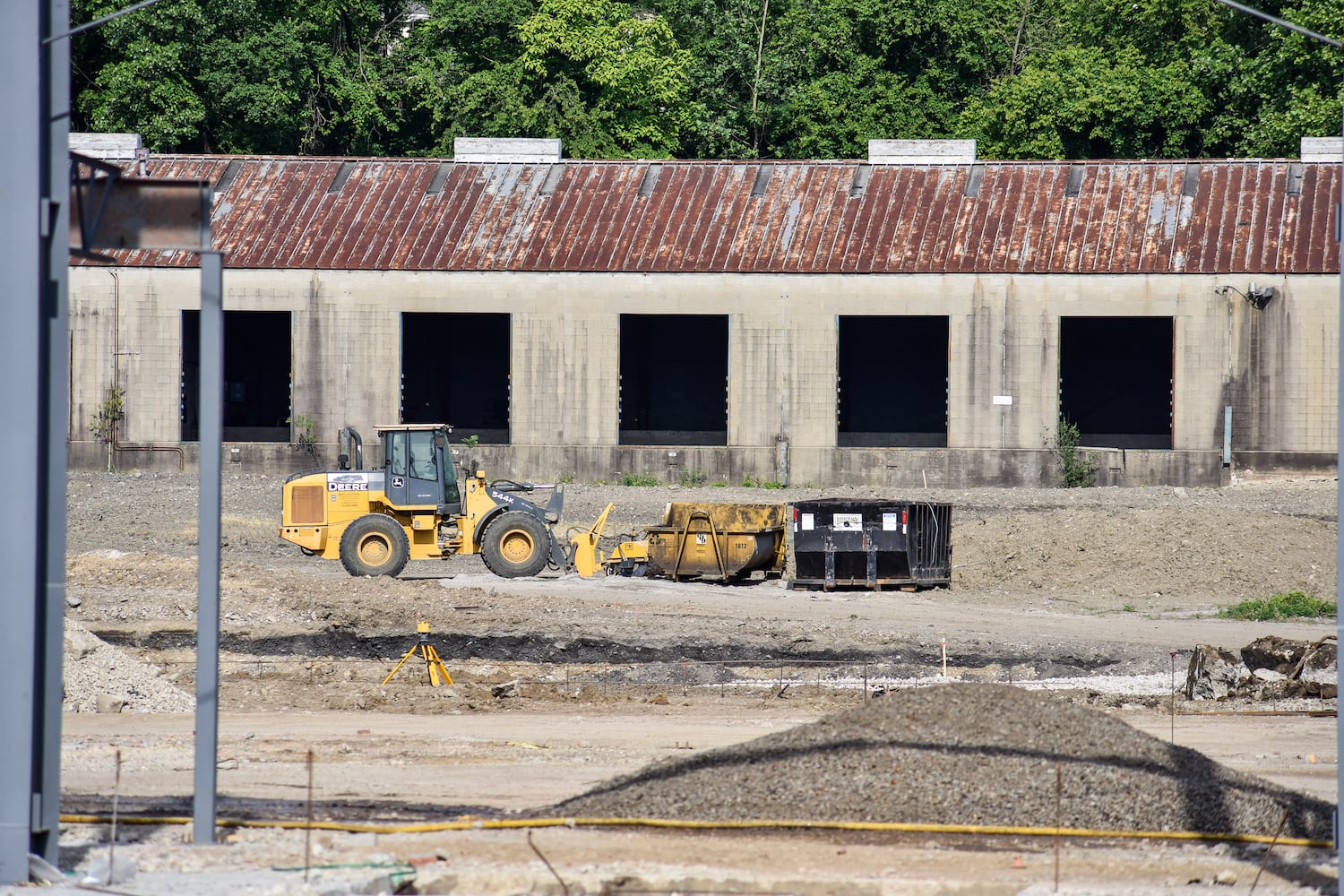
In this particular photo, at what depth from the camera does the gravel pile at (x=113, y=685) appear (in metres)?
18.4

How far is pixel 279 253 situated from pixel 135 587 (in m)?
16.7

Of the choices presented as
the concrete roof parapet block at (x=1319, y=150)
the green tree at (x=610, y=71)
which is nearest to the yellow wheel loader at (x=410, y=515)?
the concrete roof parapet block at (x=1319, y=150)

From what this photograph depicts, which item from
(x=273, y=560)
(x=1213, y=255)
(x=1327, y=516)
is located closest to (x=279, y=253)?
(x=273, y=560)

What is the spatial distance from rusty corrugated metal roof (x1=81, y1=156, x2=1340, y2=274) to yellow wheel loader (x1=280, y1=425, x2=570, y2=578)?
1353cm

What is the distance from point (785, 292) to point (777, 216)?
3015mm

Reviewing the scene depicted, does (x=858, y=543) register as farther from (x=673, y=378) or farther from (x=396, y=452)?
(x=673, y=378)

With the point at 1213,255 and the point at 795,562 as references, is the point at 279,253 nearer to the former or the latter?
the point at 795,562

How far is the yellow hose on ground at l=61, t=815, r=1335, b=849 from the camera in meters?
11.4

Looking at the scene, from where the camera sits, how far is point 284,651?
74.1 feet

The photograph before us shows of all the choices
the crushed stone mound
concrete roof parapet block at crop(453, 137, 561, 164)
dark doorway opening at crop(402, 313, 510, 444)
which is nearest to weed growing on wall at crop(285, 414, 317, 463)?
concrete roof parapet block at crop(453, 137, 561, 164)

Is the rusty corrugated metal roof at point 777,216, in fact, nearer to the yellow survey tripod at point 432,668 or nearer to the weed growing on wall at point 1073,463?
the weed growing on wall at point 1073,463

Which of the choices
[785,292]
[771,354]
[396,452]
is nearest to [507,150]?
[785,292]

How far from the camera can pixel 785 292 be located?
39531 millimetres

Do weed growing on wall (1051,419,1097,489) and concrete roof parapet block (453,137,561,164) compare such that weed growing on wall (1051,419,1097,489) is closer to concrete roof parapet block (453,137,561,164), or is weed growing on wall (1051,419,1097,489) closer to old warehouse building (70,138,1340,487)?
old warehouse building (70,138,1340,487)
